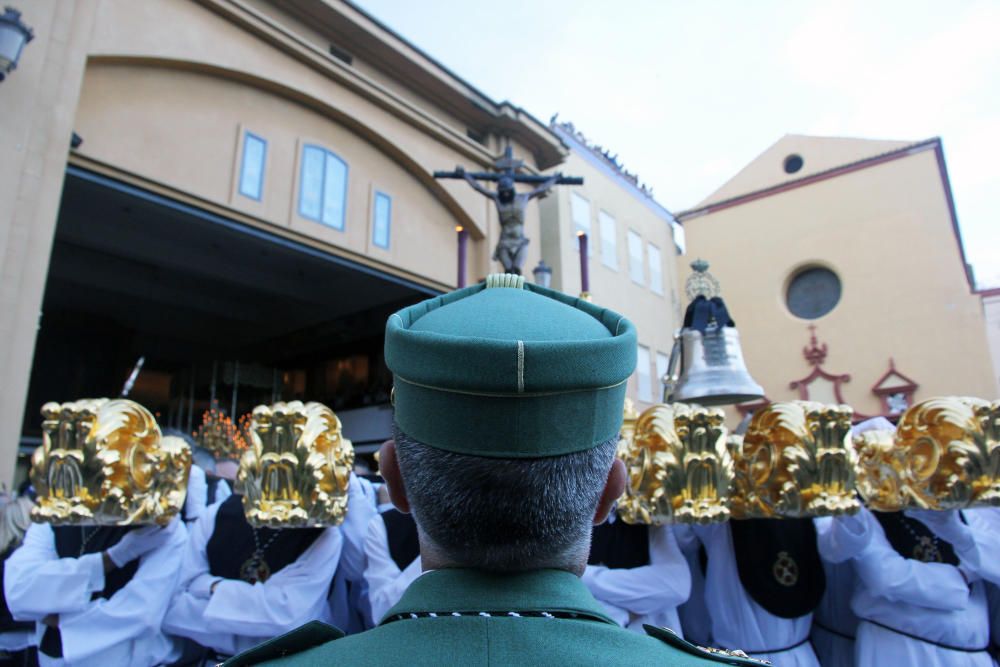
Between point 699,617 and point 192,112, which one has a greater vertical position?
point 192,112

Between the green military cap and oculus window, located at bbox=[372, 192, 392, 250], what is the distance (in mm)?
8098

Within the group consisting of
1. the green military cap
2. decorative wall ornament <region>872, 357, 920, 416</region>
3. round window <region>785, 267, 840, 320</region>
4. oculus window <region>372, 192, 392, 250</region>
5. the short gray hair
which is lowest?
the short gray hair

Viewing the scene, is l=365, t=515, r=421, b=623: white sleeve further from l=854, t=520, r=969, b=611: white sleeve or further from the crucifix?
the crucifix

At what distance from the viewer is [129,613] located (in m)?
2.67

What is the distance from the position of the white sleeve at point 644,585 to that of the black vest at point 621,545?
61 millimetres

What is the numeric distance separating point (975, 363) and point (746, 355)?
474 cm

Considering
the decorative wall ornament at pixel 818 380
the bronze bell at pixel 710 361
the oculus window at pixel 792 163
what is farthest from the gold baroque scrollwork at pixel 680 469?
the oculus window at pixel 792 163

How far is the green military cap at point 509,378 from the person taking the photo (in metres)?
0.82

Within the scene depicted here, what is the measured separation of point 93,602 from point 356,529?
108 cm

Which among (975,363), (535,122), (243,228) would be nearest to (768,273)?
(975,363)

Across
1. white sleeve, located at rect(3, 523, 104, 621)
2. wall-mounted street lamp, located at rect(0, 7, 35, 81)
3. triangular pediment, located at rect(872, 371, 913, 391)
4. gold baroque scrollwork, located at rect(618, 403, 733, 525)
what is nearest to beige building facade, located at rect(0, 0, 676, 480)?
wall-mounted street lamp, located at rect(0, 7, 35, 81)

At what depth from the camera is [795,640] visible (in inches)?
118

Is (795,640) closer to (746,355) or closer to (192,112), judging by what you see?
(192,112)

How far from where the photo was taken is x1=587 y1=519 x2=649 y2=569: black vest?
2885 millimetres
